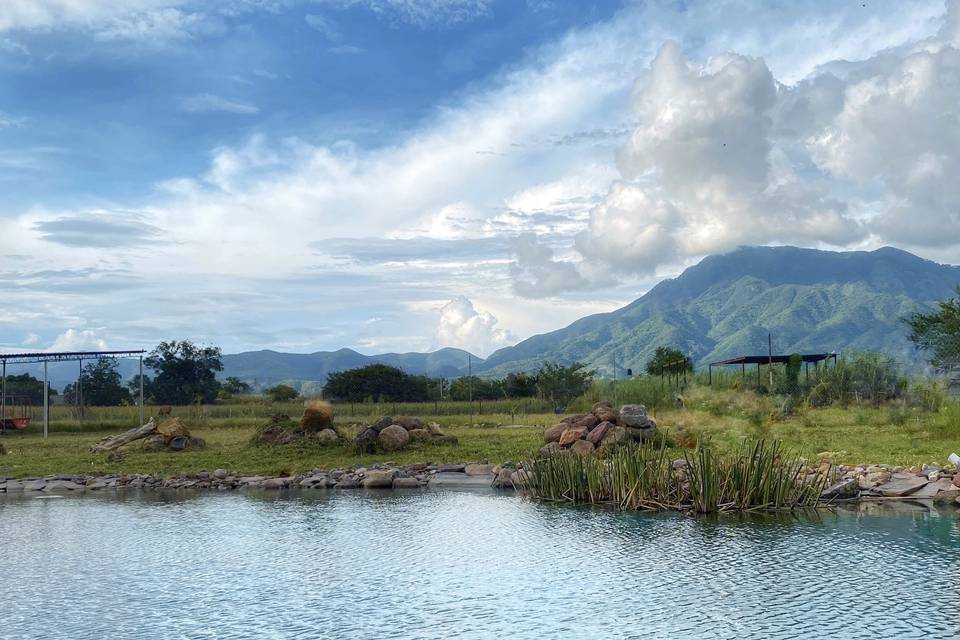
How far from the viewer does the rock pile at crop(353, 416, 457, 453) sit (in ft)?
80.3

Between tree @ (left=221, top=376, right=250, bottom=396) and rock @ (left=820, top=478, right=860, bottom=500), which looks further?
tree @ (left=221, top=376, right=250, bottom=396)

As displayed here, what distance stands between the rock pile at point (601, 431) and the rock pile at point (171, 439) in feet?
36.9

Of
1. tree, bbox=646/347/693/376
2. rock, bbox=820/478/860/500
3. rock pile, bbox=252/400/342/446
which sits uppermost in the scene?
tree, bbox=646/347/693/376

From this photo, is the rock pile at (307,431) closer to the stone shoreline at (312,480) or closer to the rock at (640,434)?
the stone shoreline at (312,480)

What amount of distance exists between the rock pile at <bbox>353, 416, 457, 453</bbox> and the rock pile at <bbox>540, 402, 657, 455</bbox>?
3979 mm

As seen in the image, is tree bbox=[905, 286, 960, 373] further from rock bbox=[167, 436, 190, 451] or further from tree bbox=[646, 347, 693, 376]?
rock bbox=[167, 436, 190, 451]

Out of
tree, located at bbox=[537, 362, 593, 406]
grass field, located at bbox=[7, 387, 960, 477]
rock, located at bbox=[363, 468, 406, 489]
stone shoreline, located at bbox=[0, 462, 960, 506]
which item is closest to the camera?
stone shoreline, located at bbox=[0, 462, 960, 506]

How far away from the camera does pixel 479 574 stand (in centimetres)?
1142

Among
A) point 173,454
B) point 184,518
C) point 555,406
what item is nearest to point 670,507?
point 184,518

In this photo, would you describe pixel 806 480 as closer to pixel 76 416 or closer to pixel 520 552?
pixel 520 552

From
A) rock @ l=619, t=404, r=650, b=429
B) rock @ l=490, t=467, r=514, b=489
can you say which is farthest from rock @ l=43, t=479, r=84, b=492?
rock @ l=619, t=404, r=650, b=429

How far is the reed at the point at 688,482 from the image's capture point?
15.2 m

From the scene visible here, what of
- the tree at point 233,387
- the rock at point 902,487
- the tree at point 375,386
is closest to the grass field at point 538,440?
the rock at point 902,487

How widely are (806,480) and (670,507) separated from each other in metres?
2.61
